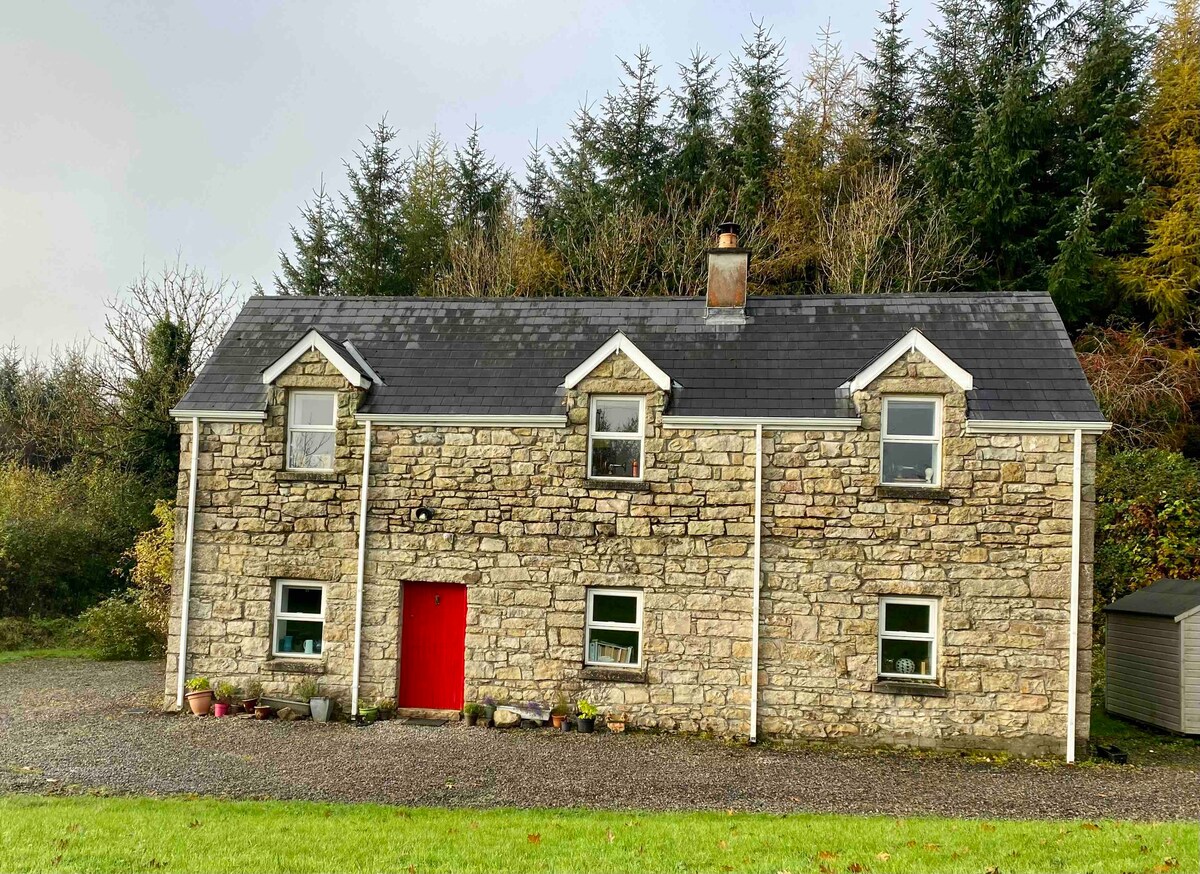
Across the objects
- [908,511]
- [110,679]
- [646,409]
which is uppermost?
[646,409]

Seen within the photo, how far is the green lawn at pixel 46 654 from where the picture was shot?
20.8m

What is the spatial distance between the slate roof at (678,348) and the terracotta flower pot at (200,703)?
4868 millimetres

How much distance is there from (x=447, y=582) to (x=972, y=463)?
28.7 ft

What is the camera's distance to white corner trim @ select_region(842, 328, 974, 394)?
43.8 feet

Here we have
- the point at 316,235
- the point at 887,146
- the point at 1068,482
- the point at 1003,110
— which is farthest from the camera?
the point at 316,235

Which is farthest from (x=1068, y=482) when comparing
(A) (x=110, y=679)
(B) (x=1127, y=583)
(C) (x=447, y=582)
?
(A) (x=110, y=679)

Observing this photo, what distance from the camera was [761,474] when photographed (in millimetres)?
13742

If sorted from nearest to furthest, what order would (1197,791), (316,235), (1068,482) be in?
(1197,791) → (1068,482) → (316,235)

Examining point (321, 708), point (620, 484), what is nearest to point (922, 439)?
point (620, 484)

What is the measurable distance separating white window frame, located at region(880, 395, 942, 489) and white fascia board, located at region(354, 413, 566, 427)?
5.25 meters

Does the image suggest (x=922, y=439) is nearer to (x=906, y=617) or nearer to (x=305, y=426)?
(x=906, y=617)

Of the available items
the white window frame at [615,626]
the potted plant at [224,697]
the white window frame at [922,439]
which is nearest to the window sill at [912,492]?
the white window frame at [922,439]

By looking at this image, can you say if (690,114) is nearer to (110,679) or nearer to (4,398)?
(110,679)

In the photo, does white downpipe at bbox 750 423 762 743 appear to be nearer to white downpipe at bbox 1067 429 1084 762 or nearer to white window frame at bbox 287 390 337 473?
white downpipe at bbox 1067 429 1084 762
